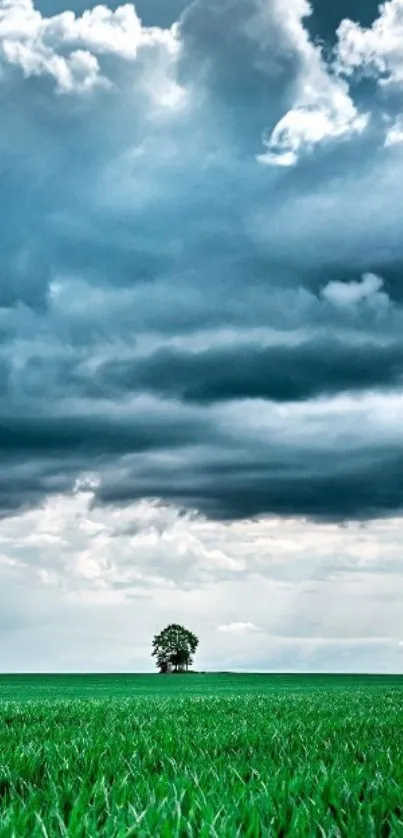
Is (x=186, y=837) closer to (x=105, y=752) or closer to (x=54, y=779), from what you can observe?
(x=54, y=779)

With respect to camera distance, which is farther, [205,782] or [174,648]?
[174,648]

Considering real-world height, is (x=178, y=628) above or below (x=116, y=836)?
above

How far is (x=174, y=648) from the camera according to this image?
473 feet

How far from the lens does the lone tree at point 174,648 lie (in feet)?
469

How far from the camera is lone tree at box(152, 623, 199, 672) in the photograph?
5630 inches

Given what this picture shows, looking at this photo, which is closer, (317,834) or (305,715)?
(317,834)

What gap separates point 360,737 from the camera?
10180mm

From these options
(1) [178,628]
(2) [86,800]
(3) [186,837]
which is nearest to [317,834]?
(3) [186,837]

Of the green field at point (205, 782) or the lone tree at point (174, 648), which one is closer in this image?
the green field at point (205, 782)

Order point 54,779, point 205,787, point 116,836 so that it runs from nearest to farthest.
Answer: point 116,836, point 205,787, point 54,779

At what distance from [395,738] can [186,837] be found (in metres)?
7.23

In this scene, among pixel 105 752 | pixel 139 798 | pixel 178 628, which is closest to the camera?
pixel 139 798

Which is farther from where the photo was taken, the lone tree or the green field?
the lone tree

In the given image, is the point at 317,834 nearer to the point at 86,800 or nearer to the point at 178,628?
the point at 86,800
